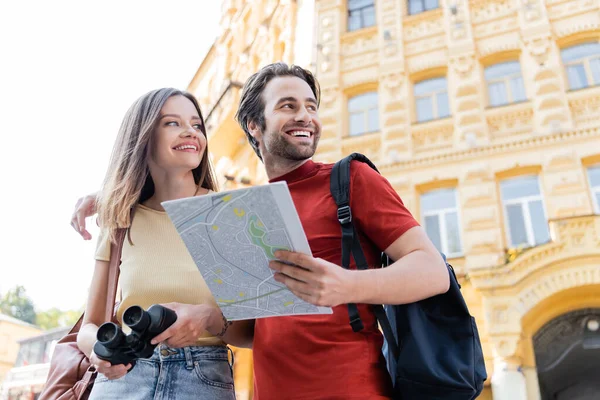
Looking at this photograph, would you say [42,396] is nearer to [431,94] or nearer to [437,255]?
[437,255]

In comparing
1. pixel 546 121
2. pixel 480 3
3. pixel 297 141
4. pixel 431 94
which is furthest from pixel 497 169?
pixel 297 141

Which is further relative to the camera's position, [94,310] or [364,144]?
[364,144]

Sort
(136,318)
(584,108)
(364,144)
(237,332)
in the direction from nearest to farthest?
1. (136,318)
2. (237,332)
3. (584,108)
4. (364,144)

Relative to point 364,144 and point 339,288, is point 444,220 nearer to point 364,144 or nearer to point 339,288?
point 364,144

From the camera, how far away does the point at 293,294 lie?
61.6 inches

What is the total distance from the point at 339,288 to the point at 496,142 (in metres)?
9.64

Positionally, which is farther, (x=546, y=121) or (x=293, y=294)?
(x=546, y=121)

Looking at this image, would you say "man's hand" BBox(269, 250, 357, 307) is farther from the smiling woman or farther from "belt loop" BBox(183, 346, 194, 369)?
"belt loop" BBox(183, 346, 194, 369)

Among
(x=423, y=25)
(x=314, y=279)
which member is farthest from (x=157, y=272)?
(x=423, y=25)

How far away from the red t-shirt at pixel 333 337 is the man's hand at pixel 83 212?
1146mm

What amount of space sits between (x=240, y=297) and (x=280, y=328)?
0.29 metres

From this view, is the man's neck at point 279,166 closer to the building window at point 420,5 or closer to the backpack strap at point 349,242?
the backpack strap at point 349,242

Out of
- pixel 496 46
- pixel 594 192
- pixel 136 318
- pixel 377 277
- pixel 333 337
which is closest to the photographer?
pixel 377 277

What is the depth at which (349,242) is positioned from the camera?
1.84 m
